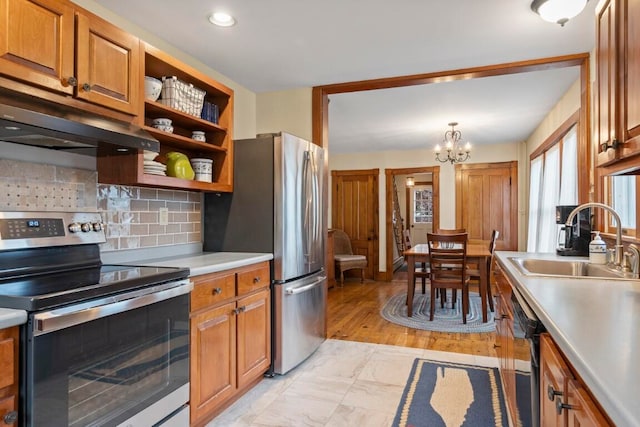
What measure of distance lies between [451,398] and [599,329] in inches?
65.8

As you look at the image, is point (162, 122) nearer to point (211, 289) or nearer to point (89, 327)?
point (211, 289)

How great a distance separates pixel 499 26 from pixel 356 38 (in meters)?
0.87

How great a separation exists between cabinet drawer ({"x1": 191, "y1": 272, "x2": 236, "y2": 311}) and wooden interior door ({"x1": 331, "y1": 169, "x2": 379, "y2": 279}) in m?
4.96

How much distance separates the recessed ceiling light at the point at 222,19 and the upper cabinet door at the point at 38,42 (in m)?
0.81

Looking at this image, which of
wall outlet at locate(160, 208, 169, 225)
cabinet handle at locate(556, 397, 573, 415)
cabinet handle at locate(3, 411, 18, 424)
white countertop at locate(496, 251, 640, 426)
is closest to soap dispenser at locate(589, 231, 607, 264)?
white countertop at locate(496, 251, 640, 426)

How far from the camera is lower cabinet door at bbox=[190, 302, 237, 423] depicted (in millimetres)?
1990

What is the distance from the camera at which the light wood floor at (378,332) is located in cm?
345

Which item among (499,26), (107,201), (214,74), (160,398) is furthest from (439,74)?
(160,398)

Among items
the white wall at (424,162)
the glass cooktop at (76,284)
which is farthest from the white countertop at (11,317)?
the white wall at (424,162)

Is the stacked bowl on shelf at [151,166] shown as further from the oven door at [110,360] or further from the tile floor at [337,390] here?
the tile floor at [337,390]

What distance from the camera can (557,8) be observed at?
6.82ft

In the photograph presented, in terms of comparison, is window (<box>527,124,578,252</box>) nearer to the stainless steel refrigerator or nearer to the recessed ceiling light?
Result: the stainless steel refrigerator

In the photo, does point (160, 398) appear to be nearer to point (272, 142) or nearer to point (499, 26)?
point (272, 142)

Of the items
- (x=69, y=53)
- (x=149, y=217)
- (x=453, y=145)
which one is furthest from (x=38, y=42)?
(x=453, y=145)
